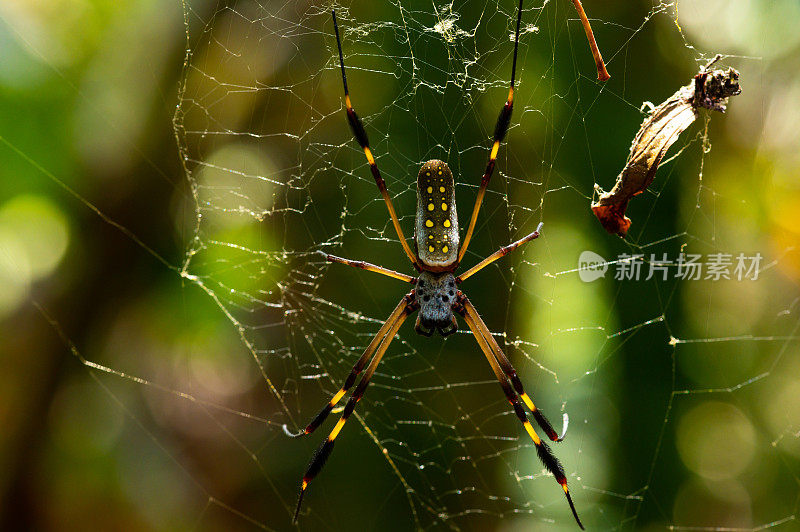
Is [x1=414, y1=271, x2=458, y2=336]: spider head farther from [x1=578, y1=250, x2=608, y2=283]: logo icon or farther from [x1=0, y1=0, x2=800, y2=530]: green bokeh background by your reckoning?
[x1=578, y1=250, x2=608, y2=283]: logo icon

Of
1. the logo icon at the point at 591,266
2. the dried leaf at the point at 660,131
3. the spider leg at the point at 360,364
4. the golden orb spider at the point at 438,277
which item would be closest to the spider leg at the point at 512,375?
the golden orb spider at the point at 438,277

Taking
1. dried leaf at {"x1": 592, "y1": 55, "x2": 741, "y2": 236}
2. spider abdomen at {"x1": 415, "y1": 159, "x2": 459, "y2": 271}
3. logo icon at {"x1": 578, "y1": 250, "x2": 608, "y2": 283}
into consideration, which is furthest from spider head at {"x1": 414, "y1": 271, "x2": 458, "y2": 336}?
logo icon at {"x1": 578, "y1": 250, "x2": 608, "y2": 283}

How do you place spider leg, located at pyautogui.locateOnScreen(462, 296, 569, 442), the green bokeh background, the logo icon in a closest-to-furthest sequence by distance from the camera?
spider leg, located at pyautogui.locateOnScreen(462, 296, 569, 442) → the green bokeh background → the logo icon

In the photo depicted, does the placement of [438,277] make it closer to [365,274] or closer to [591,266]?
[365,274]

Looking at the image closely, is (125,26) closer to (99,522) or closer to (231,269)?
(231,269)

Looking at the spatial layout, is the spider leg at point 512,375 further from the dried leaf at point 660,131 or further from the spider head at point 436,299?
the dried leaf at point 660,131

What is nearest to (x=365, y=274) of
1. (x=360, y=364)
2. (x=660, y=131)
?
(x=360, y=364)

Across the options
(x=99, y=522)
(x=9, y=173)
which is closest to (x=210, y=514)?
(x=99, y=522)
